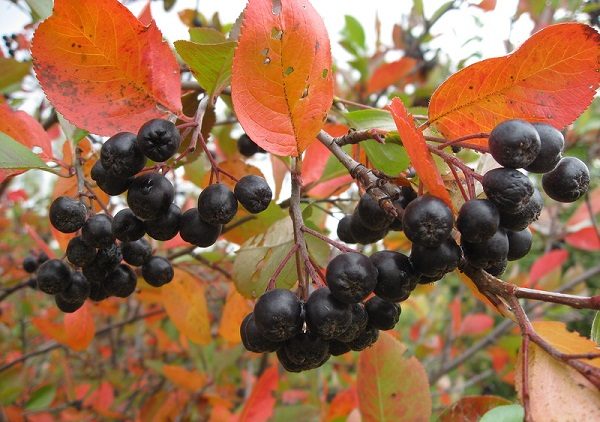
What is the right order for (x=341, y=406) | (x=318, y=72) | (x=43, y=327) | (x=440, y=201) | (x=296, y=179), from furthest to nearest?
(x=341, y=406), (x=43, y=327), (x=296, y=179), (x=318, y=72), (x=440, y=201)

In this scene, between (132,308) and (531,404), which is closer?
(531,404)

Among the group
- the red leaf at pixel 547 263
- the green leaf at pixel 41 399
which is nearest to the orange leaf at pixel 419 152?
the red leaf at pixel 547 263

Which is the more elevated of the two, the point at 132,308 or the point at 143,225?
the point at 143,225

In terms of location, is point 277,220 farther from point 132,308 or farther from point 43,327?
point 132,308

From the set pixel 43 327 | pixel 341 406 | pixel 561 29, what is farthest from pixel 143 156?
pixel 341 406

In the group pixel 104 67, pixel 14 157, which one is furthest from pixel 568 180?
pixel 14 157

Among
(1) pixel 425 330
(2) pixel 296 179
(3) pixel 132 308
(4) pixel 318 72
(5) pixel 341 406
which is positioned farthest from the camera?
(1) pixel 425 330

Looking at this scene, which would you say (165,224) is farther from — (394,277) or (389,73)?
(389,73)
